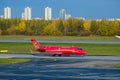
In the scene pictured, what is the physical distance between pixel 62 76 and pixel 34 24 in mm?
154546

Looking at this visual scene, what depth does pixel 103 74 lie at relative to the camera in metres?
38.8

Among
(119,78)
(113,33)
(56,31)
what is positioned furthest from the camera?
(56,31)

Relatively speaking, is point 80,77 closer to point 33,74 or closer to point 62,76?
point 62,76

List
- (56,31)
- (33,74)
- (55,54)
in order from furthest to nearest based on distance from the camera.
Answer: (56,31)
(55,54)
(33,74)

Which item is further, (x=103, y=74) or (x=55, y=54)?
(x=55, y=54)

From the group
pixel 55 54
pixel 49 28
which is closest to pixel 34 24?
pixel 49 28

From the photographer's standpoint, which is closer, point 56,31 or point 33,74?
point 33,74

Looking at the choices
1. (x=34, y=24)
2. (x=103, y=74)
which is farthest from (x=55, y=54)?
(x=34, y=24)

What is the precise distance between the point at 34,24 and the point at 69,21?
1699 cm

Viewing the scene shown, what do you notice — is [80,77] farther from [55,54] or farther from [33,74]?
[55,54]

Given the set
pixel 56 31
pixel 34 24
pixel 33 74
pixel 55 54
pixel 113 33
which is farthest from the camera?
pixel 34 24

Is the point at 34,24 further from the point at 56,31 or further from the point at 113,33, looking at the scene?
the point at 113,33

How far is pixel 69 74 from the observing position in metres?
38.4

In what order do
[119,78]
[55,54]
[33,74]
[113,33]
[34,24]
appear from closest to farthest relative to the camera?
1. [119,78]
2. [33,74]
3. [55,54]
4. [113,33]
5. [34,24]
